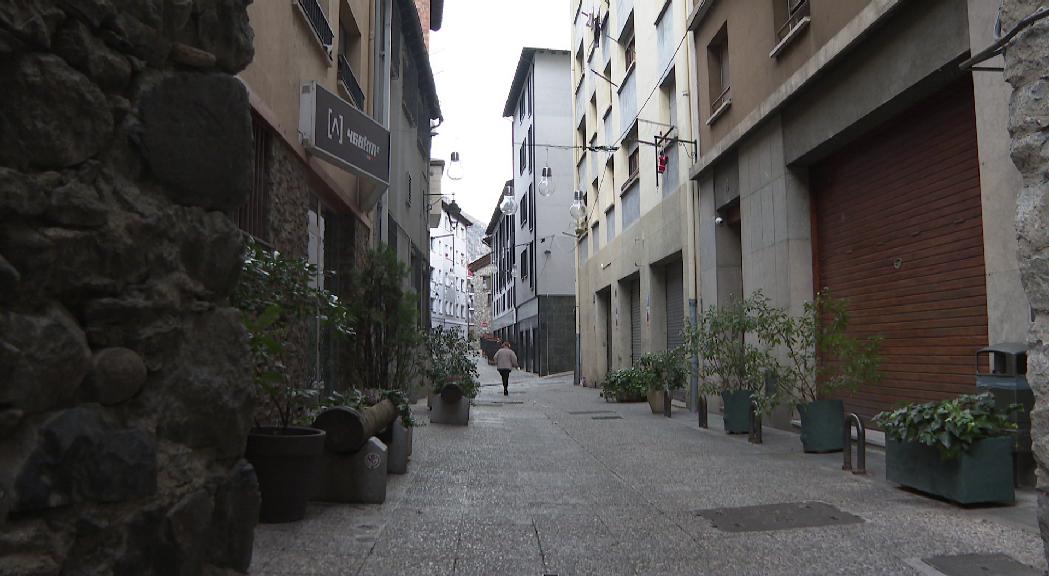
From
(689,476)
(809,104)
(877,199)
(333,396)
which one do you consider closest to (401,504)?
(333,396)

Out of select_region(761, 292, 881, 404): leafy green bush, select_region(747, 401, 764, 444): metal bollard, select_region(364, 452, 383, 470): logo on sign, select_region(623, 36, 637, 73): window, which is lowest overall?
select_region(747, 401, 764, 444): metal bollard

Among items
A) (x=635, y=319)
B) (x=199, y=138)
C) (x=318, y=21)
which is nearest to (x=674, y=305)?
(x=635, y=319)

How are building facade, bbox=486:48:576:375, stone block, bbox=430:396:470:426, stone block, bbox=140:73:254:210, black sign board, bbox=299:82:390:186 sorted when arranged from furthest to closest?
building facade, bbox=486:48:576:375 < stone block, bbox=430:396:470:426 < black sign board, bbox=299:82:390:186 < stone block, bbox=140:73:254:210

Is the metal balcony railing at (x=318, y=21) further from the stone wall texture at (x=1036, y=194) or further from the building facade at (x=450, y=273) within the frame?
the building facade at (x=450, y=273)

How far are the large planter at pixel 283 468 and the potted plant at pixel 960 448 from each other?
4.05 m

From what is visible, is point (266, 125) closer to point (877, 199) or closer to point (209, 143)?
point (209, 143)

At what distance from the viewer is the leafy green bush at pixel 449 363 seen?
11.9 m

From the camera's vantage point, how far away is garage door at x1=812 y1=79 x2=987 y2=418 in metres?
6.72

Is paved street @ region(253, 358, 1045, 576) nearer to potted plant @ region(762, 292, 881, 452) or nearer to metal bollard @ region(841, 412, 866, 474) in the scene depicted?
metal bollard @ region(841, 412, 866, 474)

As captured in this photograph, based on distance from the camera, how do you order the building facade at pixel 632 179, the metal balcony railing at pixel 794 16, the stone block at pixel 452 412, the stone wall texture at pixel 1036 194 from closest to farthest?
the stone wall texture at pixel 1036 194 < the metal balcony railing at pixel 794 16 < the stone block at pixel 452 412 < the building facade at pixel 632 179

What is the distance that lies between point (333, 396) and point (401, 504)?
103 centimetres

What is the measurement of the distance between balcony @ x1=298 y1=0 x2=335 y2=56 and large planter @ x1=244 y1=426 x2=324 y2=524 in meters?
5.31

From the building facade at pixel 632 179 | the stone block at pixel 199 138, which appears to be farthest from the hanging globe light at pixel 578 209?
the stone block at pixel 199 138

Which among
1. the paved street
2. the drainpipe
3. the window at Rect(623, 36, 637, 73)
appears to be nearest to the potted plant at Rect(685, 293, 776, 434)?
the paved street
